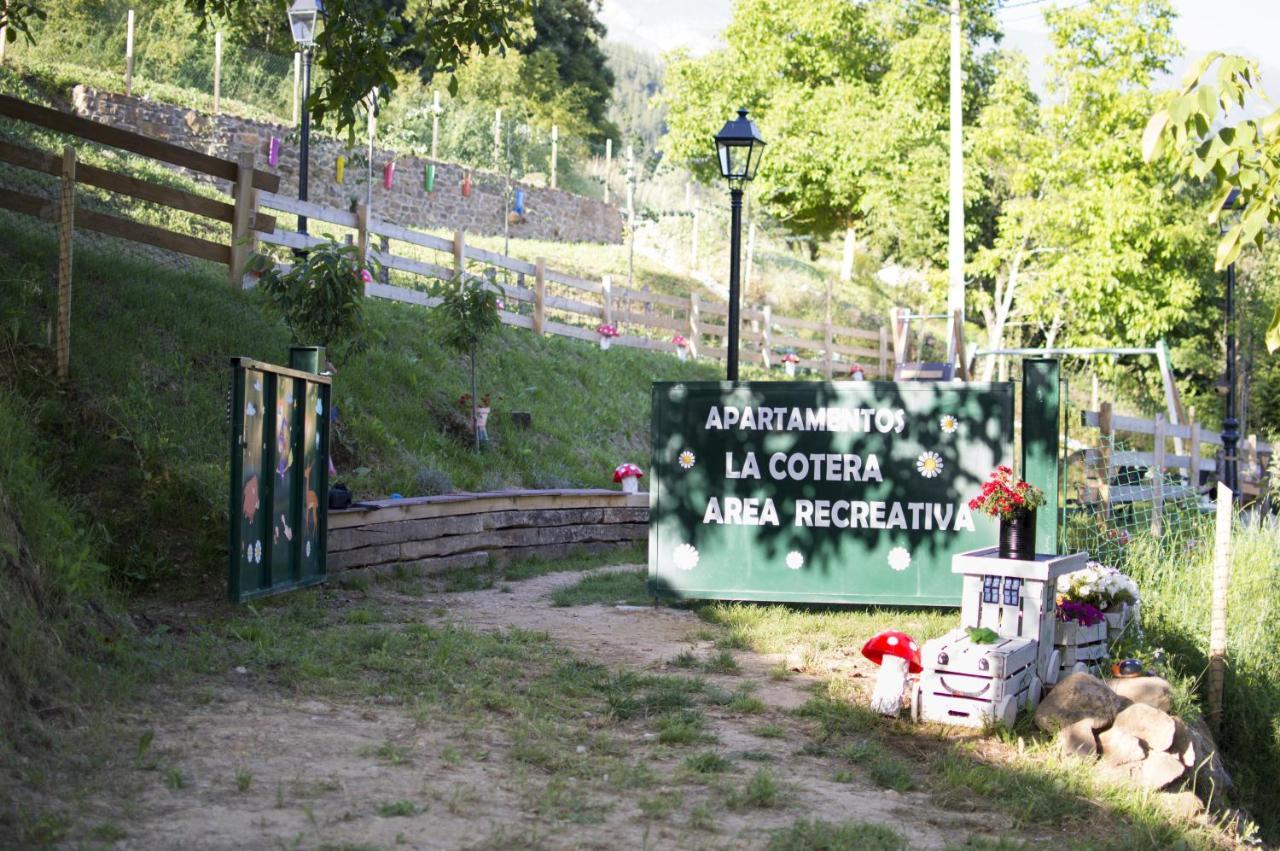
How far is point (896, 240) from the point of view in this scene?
37594mm

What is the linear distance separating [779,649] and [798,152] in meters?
Answer: 29.3

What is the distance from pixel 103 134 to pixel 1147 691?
9762 millimetres

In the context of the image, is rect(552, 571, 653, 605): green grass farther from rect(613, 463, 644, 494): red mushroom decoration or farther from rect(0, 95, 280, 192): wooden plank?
rect(0, 95, 280, 192): wooden plank

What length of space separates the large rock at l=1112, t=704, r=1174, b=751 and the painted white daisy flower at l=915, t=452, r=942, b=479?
3.60 m

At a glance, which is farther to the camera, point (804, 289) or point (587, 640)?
point (804, 289)

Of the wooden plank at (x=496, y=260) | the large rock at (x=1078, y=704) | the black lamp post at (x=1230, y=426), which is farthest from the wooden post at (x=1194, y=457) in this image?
the large rock at (x=1078, y=704)

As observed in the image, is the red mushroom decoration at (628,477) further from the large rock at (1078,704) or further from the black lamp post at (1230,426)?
the black lamp post at (1230,426)

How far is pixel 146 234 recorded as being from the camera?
1219cm

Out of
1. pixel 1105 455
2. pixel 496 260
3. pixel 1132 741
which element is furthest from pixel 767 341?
pixel 1132 741

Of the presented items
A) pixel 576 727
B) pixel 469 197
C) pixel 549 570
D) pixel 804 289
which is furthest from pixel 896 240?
pixel 576 727

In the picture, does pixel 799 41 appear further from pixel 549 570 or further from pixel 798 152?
pixel 549 570

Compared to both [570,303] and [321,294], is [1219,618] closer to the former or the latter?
[321,294]

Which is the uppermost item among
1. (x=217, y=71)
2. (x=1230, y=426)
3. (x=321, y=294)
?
(x=217, y=71)

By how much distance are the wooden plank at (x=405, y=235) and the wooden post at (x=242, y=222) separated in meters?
3.17
